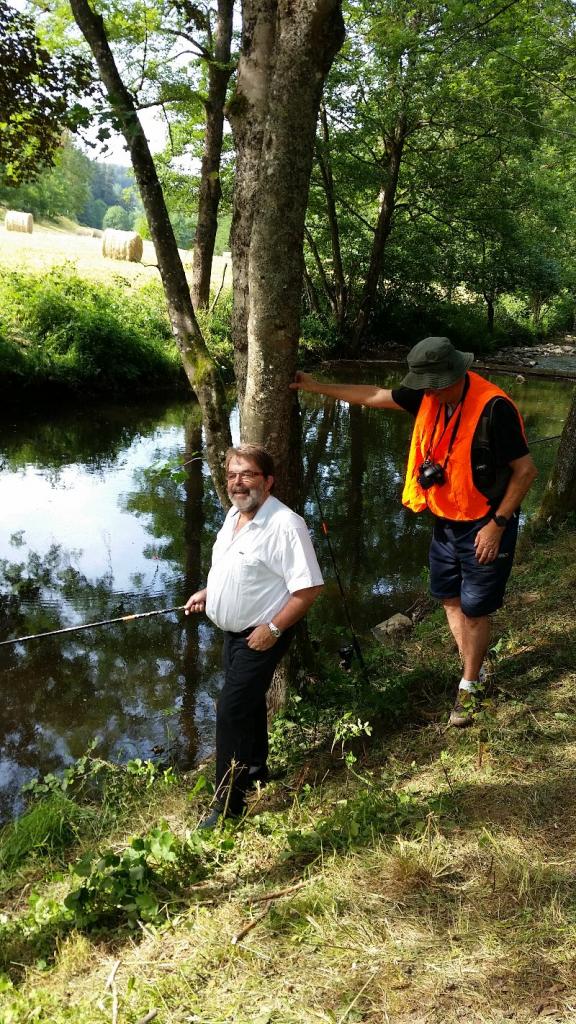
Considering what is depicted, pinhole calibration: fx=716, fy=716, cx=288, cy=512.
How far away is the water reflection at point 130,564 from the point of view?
5.57 metres

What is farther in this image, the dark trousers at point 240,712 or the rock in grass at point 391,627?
the rock in grass at point 391,627

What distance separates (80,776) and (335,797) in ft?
6.44

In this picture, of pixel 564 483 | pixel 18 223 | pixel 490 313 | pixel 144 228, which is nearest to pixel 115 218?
pixel 18 223

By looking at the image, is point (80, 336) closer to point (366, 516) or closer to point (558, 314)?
point (366, 516)

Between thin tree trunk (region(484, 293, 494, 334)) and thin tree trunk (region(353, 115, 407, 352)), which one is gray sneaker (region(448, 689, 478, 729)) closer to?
thin tree trunk (region(353, 115, 407, 352))

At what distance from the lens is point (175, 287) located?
5188mm

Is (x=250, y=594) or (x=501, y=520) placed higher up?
(x=501, y=520)

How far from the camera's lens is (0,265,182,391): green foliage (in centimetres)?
1483

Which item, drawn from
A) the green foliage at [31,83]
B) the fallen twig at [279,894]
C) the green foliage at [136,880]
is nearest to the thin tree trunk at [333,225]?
the green foliage at [31,83]

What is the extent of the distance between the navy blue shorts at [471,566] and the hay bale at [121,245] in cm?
2670

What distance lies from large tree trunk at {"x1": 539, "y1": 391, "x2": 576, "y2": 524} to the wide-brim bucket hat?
4.39 meters

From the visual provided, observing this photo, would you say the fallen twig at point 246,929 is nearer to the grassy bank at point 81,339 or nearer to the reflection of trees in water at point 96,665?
the reflection of trees in water at point 96,665

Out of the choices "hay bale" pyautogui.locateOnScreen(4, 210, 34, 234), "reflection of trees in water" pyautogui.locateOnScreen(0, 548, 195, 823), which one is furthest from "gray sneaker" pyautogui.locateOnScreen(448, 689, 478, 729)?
"hay bale" pyautogui.locateOnScreen(4, 210, 34, 234)

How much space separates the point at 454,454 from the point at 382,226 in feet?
65.9
